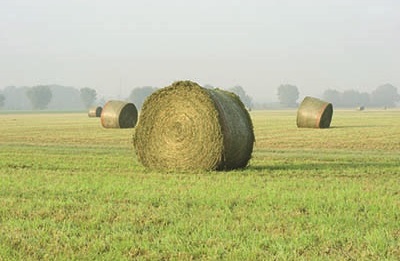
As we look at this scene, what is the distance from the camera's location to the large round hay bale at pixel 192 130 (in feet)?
48.0

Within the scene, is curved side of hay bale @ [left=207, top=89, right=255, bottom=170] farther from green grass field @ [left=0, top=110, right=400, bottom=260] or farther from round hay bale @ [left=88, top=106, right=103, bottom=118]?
round hay bale @ [left=88, top=106, right=103, bottom=118]

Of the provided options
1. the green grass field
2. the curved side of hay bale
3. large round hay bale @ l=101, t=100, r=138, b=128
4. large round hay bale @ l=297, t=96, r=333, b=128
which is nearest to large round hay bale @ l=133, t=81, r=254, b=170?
the curved side of hay bale

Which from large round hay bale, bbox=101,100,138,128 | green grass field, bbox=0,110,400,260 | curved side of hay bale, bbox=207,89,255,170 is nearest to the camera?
green grass field, bbox=0,110,400,260

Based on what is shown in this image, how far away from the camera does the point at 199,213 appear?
8445 millimetres

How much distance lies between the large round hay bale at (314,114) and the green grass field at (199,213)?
2158cm

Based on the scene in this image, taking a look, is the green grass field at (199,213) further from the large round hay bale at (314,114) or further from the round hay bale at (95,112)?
the round hay bale at (95,112)

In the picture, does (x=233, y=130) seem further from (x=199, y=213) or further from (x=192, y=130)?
(x=199, y=213)

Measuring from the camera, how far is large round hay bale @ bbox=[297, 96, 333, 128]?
36625mm

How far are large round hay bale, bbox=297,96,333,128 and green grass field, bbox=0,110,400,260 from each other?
70.8ft

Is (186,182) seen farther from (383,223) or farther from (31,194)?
(383,223)

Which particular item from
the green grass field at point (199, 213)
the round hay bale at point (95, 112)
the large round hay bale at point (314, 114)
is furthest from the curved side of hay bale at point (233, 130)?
the round hay bale at point (95, 112)

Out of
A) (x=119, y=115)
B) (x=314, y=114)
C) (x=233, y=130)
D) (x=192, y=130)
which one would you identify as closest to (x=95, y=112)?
(x=119, y=115)

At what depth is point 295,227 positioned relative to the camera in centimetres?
754

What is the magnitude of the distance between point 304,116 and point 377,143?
1304 cm
